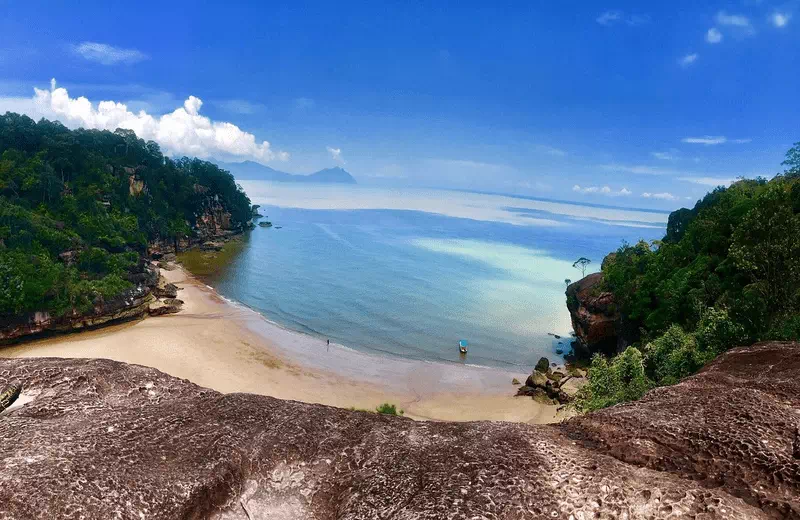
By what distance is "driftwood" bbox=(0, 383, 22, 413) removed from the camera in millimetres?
7000

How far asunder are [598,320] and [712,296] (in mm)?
12174

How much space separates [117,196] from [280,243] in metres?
43.3

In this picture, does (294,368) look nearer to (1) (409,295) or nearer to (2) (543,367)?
(2) (543,367)

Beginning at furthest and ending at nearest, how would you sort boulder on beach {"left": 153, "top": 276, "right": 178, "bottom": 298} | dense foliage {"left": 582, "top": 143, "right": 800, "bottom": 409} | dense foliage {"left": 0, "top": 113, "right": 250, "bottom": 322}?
boulder on beach {"left": 153, "top": 276, "right": 178, "bottom": 298} → dense foliage {"left": 0, "top": 113, "right": 250, "bottom": 322} → dense foliage {"left": 582, "top": 143, "right": 800, "bottom": 409}

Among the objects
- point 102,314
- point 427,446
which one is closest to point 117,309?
point 102,314

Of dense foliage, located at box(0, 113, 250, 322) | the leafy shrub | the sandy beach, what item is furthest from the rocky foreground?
dense foliage, located at box(0, 113, 250, 322)

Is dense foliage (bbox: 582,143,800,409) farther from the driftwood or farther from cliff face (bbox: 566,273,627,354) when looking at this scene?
the driftwood

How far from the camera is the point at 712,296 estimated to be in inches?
1032

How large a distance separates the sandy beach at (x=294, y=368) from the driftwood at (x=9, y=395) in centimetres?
2275

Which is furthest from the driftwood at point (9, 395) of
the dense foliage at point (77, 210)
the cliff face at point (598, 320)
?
the cliff face at point (598, 320)

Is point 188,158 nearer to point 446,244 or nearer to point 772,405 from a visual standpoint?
point 446,244

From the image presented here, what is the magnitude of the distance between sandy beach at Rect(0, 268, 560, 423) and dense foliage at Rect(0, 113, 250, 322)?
5.03 m

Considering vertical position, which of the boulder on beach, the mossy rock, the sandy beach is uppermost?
the boulder on beach

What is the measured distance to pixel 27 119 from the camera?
69250 mm
